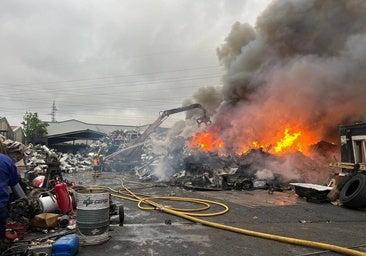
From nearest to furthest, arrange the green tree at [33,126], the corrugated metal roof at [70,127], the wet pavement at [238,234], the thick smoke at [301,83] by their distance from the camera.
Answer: the wet pavement at [238,234], the thick smoke at [301,83], the green tree at [33,126], the corrugated metal roof at [70,127]

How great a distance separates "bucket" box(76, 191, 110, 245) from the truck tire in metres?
7.35

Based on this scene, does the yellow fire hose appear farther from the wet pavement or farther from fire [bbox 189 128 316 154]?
fire [bbox 189 128 316 154]

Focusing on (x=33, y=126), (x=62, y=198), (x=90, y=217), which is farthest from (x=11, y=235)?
(x=33, y=126)

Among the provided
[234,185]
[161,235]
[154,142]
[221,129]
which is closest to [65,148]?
[154,142]

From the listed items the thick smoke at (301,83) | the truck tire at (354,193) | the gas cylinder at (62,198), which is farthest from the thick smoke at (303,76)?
the gas cylinder at (62,198)

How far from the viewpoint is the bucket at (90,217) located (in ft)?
16.6

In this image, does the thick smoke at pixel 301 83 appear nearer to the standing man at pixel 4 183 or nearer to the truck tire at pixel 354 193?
the truck tire at pixel 354 193

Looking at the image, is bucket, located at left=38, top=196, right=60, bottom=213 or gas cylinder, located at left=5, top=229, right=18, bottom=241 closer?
gas cylinder, located at left=5, top=229, right=18, bottom=241

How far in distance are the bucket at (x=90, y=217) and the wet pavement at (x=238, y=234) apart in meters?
0.17

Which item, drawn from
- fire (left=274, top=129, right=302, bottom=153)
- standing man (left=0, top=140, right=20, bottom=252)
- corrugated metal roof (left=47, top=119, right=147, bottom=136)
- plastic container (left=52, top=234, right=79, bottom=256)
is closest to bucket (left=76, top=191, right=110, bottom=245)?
plastic container (left=52, top=234, right=79, bottom=256)

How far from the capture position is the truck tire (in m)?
8.40

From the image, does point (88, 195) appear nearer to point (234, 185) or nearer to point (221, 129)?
point (234, 185)

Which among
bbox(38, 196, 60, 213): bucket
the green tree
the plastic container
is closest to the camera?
the plastic container

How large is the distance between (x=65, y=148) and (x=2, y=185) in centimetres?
3201
